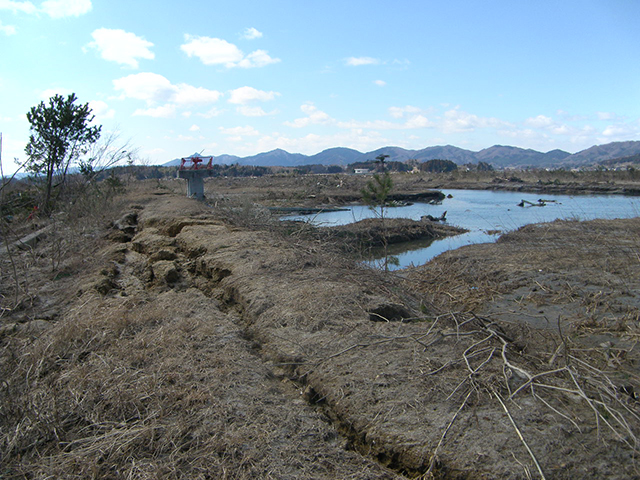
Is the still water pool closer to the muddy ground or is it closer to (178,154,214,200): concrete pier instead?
the muddy ground

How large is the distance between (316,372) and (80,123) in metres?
16.0

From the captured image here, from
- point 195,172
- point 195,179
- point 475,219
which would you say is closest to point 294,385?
point 195,172

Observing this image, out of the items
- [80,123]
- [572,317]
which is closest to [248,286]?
[572,317]

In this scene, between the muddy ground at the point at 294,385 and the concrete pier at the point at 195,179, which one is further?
the concrete pier at the point at 195,179

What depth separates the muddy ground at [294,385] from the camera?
2.43 m

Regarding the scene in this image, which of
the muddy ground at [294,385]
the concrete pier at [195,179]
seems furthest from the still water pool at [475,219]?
the concrete pier at [195,179]

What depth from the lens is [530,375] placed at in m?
3.03

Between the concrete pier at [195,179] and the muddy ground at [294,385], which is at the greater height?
the concrete pier at [195,179]

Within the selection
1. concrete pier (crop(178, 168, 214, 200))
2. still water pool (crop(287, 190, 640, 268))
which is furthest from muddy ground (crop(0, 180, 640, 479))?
concrete pier (crop(178, 168, 214, 200))

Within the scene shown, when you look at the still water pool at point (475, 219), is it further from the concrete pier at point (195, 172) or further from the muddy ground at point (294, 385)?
the concrete pier at point (195, 172)

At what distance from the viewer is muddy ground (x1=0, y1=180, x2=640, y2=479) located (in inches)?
95.8

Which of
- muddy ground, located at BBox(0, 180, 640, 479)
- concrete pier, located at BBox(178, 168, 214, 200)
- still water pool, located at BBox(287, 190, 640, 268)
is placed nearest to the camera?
muddy ground, located at BBox(0, 180, 640, 479)

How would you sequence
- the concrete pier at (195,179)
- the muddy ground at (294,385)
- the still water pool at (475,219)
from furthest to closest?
the concrete pier at (195,179) → the still water pool at (475,219) → the muddy ground at (294,385)

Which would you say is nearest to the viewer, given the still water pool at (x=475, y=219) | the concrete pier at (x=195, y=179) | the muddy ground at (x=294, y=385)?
the muddy ground at (x=294, y=385)
